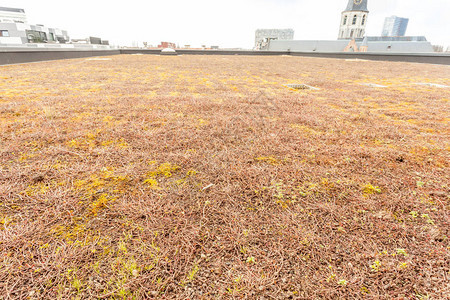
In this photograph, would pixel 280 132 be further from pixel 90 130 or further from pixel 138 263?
pixel 90 130

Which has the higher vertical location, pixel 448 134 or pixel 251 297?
pixel 448 134

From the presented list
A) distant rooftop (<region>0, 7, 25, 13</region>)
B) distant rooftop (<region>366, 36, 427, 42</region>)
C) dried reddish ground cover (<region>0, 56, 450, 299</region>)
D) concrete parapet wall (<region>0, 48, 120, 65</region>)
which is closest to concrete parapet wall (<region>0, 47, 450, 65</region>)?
concrete parapet wall (<region>0, 48, 120, 65</region>)

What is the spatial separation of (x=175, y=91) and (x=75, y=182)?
4566 millimetres

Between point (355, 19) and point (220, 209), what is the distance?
86.7 m

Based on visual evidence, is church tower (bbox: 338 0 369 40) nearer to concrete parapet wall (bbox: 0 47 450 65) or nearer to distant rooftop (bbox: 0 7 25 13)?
concrete parapet wall (bbox: 0 47 450 65)

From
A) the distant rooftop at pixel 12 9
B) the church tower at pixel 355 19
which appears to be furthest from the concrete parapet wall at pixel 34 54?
the church tower at pixel 355 19

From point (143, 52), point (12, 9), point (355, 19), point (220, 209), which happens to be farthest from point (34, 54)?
point (355, 19)

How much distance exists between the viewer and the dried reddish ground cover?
3.84 feet

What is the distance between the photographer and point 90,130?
3.09 meters

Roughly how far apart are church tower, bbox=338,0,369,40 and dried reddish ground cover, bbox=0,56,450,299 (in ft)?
263

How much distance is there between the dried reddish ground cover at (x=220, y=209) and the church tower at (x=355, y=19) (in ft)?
263

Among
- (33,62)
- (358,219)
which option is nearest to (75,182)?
(358,219)

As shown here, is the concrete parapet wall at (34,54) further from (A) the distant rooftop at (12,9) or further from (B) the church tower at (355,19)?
(B) the church tower at (355,19)

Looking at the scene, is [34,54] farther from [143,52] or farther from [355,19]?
[355,19]
